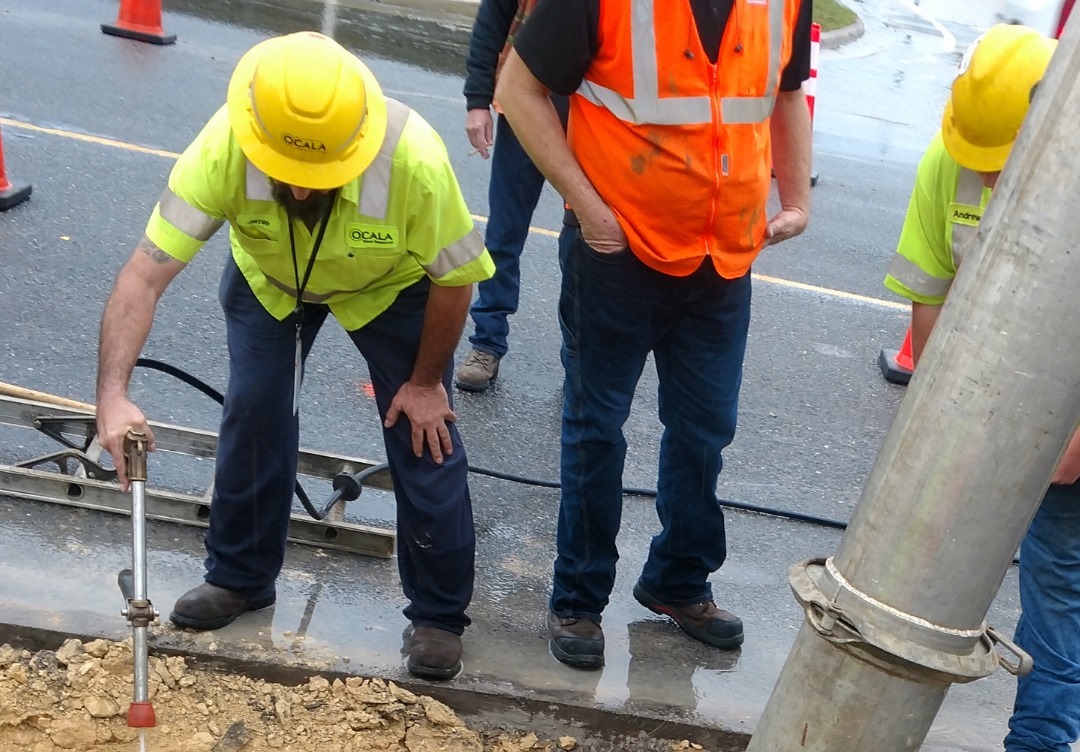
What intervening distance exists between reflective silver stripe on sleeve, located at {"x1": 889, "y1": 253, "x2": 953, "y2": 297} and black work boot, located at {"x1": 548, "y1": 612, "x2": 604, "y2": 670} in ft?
4.21

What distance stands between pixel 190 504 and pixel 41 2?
25.0 feet

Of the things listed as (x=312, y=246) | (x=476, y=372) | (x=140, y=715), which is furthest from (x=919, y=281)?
(x=476, y=372)

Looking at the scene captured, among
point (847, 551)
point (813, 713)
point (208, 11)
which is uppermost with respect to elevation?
point (847, 551)

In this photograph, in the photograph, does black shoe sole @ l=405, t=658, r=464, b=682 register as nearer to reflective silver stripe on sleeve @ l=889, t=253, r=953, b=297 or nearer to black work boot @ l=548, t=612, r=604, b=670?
black work boot @ l=548, t=612, r=604, b=670

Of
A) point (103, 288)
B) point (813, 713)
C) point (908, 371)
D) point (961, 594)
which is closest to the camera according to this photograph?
point (961, 594)

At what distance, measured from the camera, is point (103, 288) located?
201 inches

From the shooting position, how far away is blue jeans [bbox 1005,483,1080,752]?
9.32ft

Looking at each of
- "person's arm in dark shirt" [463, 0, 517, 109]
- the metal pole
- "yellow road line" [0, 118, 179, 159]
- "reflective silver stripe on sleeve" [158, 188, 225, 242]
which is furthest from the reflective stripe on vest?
"yellow road line" [0, 118, 179, 159]

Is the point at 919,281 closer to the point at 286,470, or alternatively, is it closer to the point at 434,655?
the point at 434,655

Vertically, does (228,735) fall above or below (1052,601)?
below

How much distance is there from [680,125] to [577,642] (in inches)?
56.8

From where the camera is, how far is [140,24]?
929 cm

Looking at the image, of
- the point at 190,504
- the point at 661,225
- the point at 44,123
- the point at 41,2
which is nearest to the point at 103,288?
the point at 190,504

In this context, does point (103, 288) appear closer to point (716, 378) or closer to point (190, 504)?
point (190, 504)
